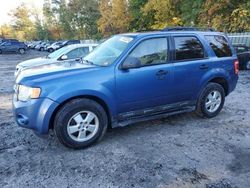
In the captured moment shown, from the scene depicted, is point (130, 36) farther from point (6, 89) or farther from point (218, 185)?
point (6, 89)

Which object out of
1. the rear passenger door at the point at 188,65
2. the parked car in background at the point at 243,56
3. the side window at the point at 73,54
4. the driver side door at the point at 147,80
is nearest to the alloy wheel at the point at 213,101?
the rear passenger door at the point at 188,65

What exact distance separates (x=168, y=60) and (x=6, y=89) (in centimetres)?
685

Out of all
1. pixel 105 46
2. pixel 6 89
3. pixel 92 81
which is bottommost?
pixel 6 89

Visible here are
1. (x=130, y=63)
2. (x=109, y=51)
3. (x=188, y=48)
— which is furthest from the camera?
(x=188, y=48)

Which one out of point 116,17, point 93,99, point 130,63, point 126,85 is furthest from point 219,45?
point 116,17

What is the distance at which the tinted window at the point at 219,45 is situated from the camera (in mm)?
5965

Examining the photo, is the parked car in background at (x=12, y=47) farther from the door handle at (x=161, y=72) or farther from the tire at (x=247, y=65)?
the door handle at (x=161, y=72)

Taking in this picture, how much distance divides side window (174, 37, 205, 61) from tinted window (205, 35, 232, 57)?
342mm

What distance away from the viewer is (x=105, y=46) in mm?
5559

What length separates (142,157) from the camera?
14.1 ft

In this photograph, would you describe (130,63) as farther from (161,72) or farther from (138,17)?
(138,17)

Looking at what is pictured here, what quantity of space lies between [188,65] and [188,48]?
367 millimetres

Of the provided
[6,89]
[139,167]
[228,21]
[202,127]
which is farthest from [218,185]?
[228,21]

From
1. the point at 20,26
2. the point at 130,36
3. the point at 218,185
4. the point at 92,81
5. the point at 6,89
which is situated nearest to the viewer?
the point at 218,185
